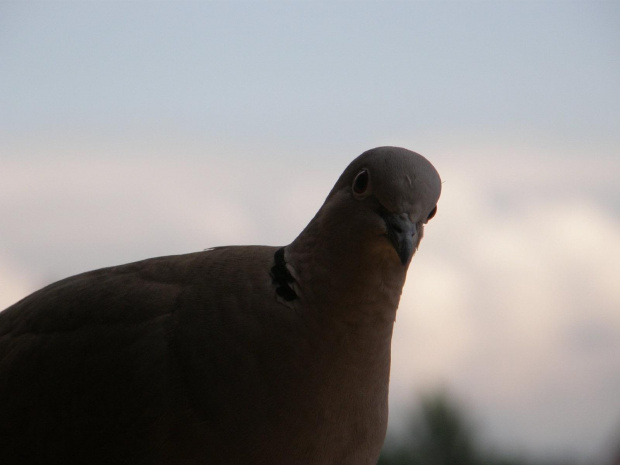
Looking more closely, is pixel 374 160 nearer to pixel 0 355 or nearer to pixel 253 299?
pixel 253 299

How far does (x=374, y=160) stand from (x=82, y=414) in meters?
0.70

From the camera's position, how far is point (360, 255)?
1.30 metres

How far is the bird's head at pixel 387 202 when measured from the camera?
1.22 m

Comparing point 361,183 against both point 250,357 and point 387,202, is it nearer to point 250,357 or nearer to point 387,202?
point 387,202

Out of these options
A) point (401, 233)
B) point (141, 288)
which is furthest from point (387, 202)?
point (141, 288)

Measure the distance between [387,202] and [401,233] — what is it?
7 cm

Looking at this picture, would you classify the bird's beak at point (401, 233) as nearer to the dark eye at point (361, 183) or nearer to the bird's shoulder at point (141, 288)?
the dark eye at point (361, 183)

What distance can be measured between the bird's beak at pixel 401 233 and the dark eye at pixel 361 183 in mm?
79

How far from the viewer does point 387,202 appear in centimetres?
123

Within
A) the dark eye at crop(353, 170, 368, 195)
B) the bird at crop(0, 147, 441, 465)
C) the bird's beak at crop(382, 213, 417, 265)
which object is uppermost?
the dark eye at crop(353, 170, 368, 195)

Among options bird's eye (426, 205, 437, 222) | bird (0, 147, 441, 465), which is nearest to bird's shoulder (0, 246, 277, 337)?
bird (0, 147, 441, 465)

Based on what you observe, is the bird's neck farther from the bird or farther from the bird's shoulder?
the bird's shoulder

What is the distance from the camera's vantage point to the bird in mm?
1263

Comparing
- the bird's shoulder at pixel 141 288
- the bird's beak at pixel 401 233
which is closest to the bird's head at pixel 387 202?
the bird's beak at pixel 401 233
